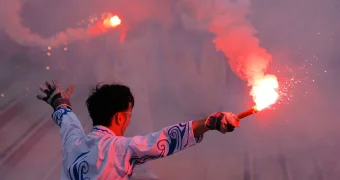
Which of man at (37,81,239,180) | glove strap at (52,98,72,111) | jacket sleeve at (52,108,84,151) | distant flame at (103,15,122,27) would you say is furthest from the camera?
distant flame at (103,15,122,27)

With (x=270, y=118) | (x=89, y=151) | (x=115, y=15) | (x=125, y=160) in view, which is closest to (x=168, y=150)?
(x=125, y=160)

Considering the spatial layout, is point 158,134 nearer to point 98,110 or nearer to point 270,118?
point 98,110

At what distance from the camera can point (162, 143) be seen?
2338 millimetres

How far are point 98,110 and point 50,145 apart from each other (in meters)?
7.21

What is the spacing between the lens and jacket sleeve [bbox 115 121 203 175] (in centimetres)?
231

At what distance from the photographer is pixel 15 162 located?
29.6ft

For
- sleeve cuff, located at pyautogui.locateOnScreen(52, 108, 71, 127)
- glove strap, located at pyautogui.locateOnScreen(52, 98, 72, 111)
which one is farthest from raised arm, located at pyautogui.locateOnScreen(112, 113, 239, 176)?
glove strap, located at pyautogui.locateOnScreen(52, 98, 72, 111)

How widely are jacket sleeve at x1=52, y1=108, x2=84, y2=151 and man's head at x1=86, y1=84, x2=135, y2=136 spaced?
0.68ft

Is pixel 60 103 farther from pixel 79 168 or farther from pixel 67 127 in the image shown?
pixel 79 168

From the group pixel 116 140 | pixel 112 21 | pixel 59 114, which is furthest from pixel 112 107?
pixel 112 21

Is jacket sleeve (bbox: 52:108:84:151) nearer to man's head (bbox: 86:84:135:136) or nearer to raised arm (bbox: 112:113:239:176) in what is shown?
man's head (bbox: 86:84:135:136)

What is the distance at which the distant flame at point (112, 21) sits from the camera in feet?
25.7

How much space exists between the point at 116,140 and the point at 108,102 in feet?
1.16

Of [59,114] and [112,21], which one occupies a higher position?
[112,21]
